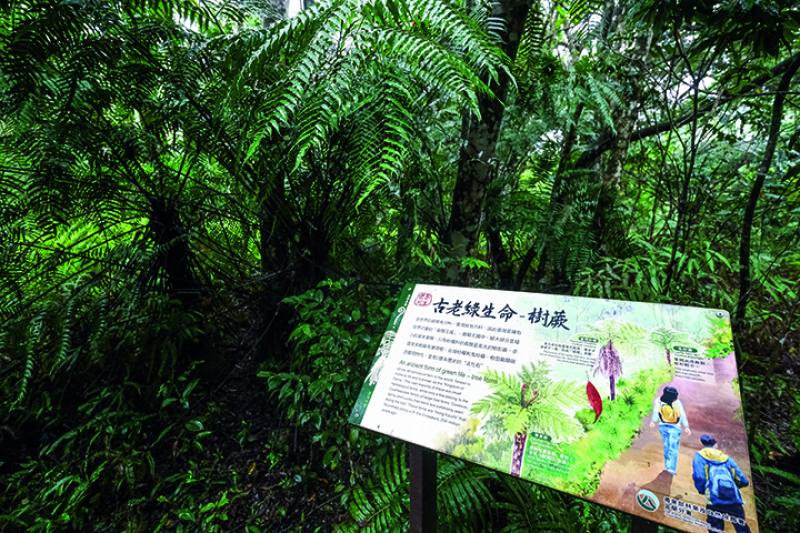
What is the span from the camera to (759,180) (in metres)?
1.95

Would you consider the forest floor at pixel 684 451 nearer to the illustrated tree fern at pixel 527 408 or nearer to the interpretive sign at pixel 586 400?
the interpretive sign at pixel 586 400

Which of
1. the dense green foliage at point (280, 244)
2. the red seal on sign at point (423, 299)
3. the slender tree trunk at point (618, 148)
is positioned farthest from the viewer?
the slender tree trunk at point (618, 148)

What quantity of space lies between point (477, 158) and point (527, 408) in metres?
1.58

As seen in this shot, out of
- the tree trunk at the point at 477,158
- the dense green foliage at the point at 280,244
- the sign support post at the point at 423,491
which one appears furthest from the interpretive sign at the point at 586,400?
the tree trunk at the point at 477,158

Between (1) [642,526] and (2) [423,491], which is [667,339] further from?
(2) [423,491]

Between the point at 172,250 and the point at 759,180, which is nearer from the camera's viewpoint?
the point at 759,180

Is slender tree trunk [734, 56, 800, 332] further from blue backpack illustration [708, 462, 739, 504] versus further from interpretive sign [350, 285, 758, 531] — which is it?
blue backpack illustration [708, 462, 739, 504]

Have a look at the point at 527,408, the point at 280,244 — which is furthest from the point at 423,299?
the point at 280,244

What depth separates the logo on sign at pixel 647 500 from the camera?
2.64 feet

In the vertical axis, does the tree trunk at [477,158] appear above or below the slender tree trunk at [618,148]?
below

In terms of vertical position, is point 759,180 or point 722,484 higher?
point 759,180

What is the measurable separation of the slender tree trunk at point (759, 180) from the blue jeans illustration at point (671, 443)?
1.82m

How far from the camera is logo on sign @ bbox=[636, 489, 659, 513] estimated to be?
80cm

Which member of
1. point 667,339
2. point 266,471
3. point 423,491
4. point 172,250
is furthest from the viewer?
point 172,250
